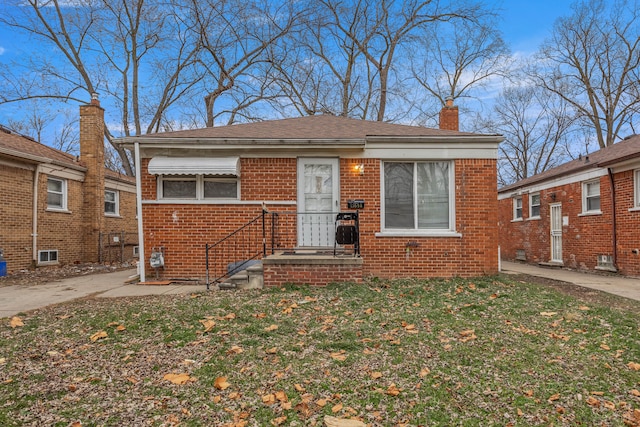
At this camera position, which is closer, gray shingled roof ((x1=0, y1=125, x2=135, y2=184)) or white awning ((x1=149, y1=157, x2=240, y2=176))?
white awning ((x1=149, y1=157, x2=240, y2=176))

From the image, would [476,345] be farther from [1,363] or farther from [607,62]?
[607,62]

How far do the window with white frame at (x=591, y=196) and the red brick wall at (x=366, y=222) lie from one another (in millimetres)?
5776

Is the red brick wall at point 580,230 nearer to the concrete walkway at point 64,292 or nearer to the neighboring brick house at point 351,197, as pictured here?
the neighboring brick house at point 351,197

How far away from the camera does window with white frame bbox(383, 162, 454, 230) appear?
311 inches

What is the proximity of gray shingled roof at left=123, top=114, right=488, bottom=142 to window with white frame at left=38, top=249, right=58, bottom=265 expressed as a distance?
6.39 m

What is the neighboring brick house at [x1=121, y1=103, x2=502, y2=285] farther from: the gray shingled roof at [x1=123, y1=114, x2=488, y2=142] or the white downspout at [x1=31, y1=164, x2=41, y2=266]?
the white downspout at [x1=31, y1=164, x2=41, y2=266]

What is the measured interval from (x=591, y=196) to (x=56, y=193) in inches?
667

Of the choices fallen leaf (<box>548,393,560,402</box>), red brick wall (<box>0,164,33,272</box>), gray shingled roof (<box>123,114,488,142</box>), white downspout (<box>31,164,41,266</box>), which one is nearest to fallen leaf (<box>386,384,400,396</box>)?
fallen leaf (<box>548,393,560,402</box>)

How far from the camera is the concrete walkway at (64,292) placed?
585 cm

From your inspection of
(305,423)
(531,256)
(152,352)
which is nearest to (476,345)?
(305,423)

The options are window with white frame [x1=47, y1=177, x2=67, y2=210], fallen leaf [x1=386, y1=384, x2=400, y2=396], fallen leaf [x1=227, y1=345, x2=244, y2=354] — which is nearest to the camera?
fallen leaf [x1=386, y1=384, x2=400, y2=396]

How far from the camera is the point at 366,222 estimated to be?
7812 mm

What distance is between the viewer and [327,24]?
67.7 feet

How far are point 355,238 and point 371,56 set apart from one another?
17.7m
